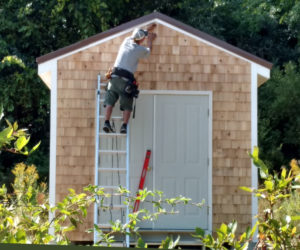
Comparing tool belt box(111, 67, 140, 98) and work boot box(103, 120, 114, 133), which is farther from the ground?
tool belt box(111, 67, 140, 98)

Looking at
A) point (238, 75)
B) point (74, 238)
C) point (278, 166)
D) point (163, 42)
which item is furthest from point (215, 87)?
point (278, 166)

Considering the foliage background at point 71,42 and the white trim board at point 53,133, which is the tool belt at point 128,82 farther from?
the foliage background at point 71,42

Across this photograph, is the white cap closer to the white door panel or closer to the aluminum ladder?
the aluminum ladder

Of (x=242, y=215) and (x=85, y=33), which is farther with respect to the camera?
(x=85, y=33)

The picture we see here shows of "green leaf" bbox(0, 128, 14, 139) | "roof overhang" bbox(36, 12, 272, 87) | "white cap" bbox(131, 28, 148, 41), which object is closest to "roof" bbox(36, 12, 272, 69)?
"roof overhang" bbox(36, 12, 272, 87)

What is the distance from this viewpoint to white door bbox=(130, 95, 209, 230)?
10250mm

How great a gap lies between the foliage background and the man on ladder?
334 inches

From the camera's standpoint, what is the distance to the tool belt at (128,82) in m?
9.62

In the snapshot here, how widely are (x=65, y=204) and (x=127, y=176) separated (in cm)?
653

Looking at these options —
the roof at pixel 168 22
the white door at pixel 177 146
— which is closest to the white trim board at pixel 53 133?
the roof at pixel 168 22

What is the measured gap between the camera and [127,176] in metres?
9.48

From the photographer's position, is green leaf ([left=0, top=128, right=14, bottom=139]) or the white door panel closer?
green leaf ([left=0, top=128, right=14, bottom=139])

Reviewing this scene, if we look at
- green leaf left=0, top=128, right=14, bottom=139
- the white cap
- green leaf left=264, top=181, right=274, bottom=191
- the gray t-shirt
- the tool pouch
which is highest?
the white cap

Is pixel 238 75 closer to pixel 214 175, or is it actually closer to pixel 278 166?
pixel 214 175
